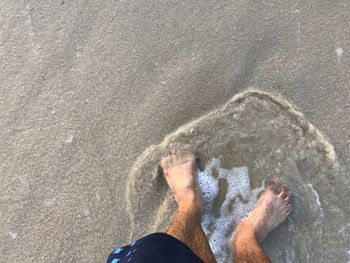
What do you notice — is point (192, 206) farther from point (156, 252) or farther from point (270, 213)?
point (156, 252)

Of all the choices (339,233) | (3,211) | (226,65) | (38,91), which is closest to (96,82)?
(38,91)

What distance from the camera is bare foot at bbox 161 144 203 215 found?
95.4 inches

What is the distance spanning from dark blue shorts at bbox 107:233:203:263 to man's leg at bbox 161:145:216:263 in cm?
32

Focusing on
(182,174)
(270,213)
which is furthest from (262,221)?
(182,174)

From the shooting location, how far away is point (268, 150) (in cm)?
236

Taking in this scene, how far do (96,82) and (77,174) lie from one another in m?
0.48

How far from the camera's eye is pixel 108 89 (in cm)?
242

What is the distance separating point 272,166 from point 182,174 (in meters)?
0.46

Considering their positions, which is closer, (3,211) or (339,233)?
(339,233)

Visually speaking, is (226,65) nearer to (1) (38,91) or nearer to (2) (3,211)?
(1) (38,91)

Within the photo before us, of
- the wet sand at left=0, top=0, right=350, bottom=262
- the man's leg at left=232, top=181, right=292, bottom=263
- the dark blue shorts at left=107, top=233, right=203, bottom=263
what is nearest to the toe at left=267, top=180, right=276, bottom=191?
the man's leg at left=232, top=181, right=292, bottom=263

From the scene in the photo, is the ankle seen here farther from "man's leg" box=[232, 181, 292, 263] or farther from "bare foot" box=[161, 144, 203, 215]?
"man's leg" box=[232, 181, 292, 263]

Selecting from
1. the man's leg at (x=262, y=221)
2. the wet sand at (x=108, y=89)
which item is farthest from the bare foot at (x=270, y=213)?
the wet sand at (x=108, y=89)

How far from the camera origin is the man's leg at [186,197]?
2.28 m
